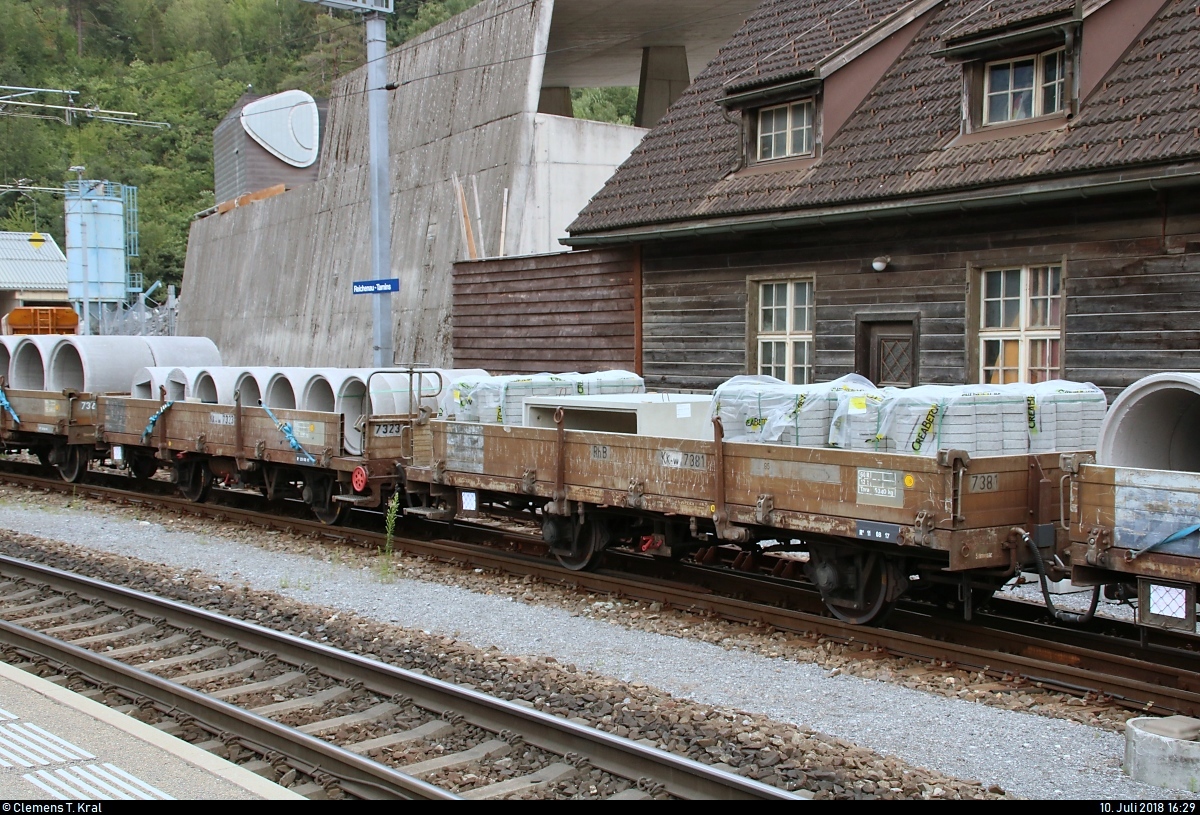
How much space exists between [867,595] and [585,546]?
3.37 metres

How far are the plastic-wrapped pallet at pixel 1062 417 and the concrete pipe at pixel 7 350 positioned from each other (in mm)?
19325

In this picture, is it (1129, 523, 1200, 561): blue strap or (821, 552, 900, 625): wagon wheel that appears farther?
(821, 552, 900, 625): wagon wheel

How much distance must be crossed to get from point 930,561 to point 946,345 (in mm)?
6091

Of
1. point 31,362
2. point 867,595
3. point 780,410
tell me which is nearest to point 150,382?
point 31,362

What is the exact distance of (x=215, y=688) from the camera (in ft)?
26.0

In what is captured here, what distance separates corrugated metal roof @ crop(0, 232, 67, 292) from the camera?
210ft

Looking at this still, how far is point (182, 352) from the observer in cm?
2102

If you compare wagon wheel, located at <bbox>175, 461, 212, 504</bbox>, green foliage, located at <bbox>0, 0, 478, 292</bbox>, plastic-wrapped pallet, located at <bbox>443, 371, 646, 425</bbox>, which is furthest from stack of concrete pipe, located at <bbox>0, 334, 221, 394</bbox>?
green foliage, located at <bbox>0, 0, 478, 292</bbox>

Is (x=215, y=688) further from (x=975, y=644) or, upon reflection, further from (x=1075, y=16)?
(x=1075, y=16)

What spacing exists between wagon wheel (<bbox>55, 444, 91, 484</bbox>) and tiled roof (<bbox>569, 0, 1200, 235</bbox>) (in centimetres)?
953

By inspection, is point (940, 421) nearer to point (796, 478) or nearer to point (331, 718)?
point (796, 478)

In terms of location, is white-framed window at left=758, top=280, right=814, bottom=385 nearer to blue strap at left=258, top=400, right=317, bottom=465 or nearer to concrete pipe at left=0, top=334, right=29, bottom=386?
blue strap at left=258, top=400, right=317, bottom=465

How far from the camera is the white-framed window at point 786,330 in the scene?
16062mm
